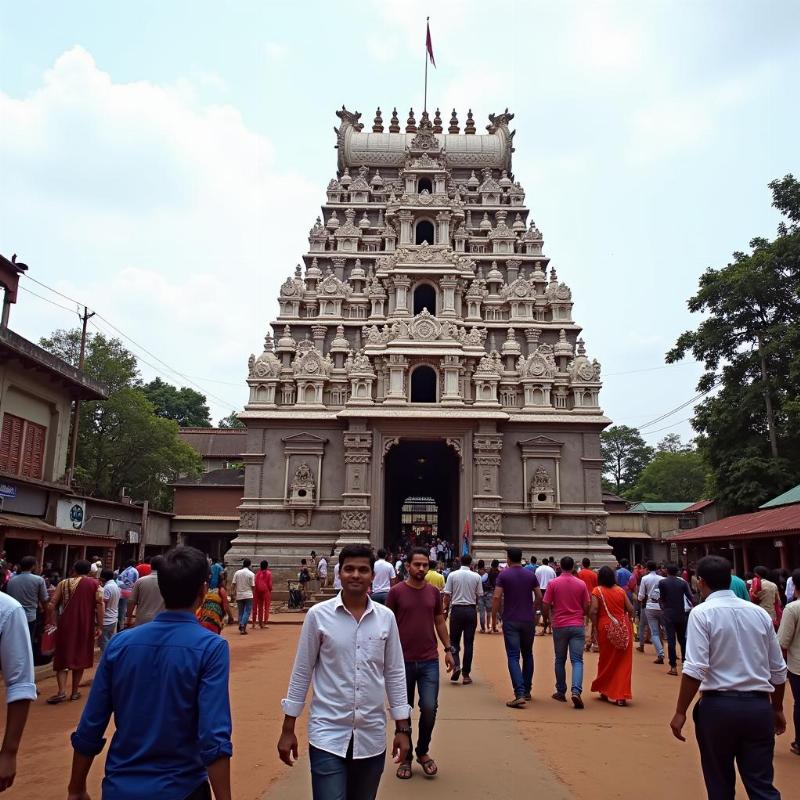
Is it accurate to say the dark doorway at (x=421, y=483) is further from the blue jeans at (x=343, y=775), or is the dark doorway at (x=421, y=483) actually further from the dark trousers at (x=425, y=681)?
the blue jeans at (x=343, y=775)

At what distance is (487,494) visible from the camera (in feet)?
87.9

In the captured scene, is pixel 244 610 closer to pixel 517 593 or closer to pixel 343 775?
pixel 517 593

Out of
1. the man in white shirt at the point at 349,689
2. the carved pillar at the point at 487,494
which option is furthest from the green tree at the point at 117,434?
the man in white shirt at the point at 349,689

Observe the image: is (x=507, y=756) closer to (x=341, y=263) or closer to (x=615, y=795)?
(x=615, y=795)

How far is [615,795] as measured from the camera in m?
5.61

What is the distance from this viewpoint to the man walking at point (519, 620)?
29.1ft

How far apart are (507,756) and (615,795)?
48.6 inches

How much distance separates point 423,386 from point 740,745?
2662 centimetres

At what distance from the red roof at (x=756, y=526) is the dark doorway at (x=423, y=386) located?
12.2 metres

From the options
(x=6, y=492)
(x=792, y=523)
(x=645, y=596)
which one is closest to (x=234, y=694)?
(x=645, y=596)

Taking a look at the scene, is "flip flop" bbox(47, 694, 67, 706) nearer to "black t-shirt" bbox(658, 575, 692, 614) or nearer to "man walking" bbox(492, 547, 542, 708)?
"man walking" bbox(492, 547, 542, 708)

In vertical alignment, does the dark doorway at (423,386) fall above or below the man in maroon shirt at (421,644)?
above

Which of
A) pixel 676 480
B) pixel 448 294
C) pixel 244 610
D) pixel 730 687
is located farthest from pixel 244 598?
pixel 676 480


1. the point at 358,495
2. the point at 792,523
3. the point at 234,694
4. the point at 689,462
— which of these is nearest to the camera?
the point at 234,694
